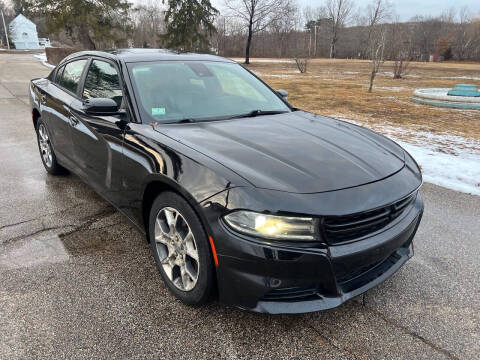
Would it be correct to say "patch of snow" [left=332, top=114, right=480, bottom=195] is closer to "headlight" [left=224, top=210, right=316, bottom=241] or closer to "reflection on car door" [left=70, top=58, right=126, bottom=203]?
"headlight" [left=224, top=210, right=316, bottom=241]

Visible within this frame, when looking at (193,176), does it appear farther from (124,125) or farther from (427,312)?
(427,312)

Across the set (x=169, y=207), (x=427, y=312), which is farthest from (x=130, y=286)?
(x=427, y=312)

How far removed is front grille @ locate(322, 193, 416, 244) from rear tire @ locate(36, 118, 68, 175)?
3.78 meters

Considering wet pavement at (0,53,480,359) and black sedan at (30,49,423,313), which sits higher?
black sedan at (30,49,423,313)

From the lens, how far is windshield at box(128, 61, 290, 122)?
280cm

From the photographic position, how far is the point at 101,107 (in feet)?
8.79

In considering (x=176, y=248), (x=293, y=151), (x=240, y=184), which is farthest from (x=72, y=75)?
(x=240, y=184)

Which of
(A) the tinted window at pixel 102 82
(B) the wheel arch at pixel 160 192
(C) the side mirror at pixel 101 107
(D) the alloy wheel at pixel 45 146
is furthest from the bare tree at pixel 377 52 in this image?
(B) the wheel arch at pixel 160 192

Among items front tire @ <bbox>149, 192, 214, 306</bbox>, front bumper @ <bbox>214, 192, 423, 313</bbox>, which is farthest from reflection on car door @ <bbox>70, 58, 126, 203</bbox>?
front bumper @ <bbox>214, 192, 423, 313</bbox>

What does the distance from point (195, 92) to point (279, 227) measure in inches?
66.0

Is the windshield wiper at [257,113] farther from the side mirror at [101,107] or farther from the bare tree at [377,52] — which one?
the bare tree at [377,52]

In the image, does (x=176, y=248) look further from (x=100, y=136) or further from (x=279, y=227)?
(x=100, y=136)

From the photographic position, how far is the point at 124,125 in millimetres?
2688

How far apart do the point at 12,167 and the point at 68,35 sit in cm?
2873
